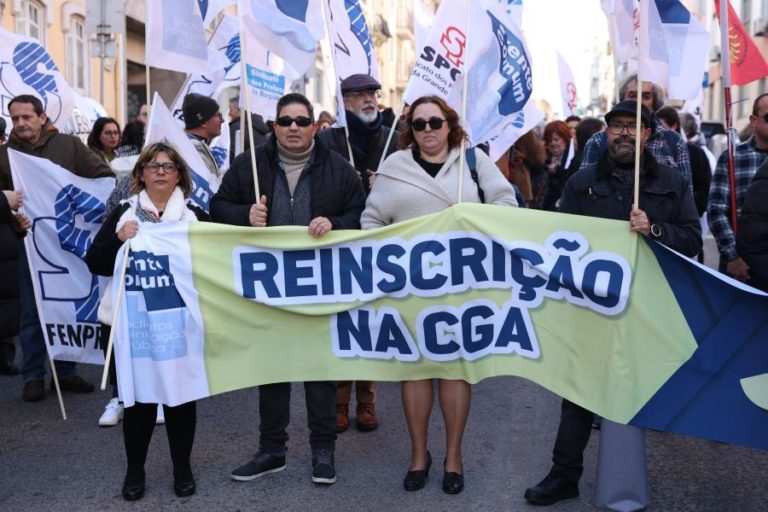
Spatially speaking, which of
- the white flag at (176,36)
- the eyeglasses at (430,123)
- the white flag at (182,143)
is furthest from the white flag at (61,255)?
the eyeglasses at (430,123)

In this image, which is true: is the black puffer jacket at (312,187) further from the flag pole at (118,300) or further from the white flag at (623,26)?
the white flag at (623,26)

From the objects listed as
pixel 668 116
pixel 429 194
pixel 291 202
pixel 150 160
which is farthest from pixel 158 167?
pixel 668 116

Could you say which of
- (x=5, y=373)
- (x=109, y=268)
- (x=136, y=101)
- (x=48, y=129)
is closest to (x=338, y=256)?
(x=109, y=268)

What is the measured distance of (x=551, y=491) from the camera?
15.9 ft

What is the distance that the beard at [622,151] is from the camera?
494 centimetres

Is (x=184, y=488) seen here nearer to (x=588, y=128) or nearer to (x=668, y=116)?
(x=668, y=116)

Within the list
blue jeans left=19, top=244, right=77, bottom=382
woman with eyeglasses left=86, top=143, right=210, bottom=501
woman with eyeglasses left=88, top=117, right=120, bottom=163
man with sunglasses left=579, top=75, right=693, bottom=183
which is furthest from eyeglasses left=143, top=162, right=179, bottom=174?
woman with eyeglasses left=88, top=117, right=120, bottom=163

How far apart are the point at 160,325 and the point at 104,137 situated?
415 cm

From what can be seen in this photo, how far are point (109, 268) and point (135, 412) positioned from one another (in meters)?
0.72

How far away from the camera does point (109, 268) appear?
16.8 ft

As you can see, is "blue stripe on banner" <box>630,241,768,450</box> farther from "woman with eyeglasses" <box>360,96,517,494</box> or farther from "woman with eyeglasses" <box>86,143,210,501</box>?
"woman with eyeglasses" <box>86,143,210,501</box>

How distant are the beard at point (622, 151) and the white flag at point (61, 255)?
128 inches

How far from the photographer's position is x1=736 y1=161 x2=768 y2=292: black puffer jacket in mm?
5188

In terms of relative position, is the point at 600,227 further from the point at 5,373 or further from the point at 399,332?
the point at 5,373
